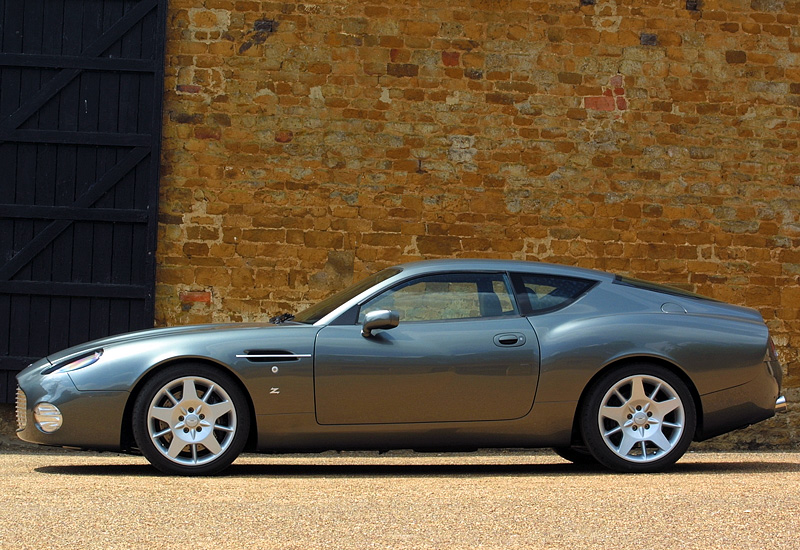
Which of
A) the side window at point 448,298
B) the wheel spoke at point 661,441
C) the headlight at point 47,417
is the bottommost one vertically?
the wheel spoke at point 661,441

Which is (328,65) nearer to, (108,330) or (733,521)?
(108,330)

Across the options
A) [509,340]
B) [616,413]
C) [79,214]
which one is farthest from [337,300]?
[79,214]

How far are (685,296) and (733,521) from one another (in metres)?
2.54

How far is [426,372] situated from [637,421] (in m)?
1.27

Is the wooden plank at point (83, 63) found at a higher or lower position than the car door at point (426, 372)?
higher

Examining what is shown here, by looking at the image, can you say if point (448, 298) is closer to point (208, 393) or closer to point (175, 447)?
point (208, 393)

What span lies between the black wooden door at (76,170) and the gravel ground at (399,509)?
374cm

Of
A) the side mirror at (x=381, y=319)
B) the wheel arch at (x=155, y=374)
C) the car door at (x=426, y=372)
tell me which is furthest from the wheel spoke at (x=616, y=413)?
the wheel arch at (x=155, y=374)

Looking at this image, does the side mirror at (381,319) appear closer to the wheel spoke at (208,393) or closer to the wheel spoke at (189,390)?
the wheel spoke at (208,393)

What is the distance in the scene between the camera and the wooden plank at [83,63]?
34.0ft

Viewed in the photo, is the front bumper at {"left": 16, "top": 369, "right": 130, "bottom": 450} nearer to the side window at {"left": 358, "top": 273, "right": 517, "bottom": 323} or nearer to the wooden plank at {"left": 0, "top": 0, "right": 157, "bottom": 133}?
the side window at {"left": 358, "top": 273, "right": 517, "bottom": 323}

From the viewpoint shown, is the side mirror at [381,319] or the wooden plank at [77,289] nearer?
the side mirror at [381,319]

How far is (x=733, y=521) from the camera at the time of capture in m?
4.58

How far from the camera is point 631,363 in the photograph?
6.52 meters
